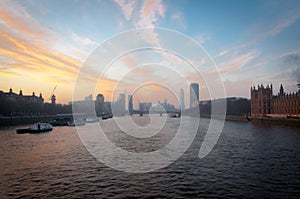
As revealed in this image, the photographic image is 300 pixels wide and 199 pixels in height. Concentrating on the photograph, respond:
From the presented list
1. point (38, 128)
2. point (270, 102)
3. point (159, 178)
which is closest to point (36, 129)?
point (38, 128)

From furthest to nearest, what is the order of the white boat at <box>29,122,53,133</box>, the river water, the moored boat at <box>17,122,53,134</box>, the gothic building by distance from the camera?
1. the gothic building
2. the white boat at <box>29,122,53,133</box>
3. the moored boat at <box>17,122,53,134</box>
4. the river water

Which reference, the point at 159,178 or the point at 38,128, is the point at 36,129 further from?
the point at 159,178

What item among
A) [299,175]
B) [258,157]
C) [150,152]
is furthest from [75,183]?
[258,157]

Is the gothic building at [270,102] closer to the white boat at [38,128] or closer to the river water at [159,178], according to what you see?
the river water at [159,178]

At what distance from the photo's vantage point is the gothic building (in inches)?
3310

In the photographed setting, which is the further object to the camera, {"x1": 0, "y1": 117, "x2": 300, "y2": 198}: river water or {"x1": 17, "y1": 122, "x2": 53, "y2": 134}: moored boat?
{"x1": 17, "y1": 122, "x2": 53, "y2": 134}: moored boat

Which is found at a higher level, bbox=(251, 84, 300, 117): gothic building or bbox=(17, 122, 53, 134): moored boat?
bbox=(251, 84, 300, 117): gothic building

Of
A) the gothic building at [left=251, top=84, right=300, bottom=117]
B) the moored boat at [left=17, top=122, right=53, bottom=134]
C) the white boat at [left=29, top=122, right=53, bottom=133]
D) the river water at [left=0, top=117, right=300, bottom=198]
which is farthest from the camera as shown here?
the gothic building at [left=251, top=84, right=300, bottom=117]

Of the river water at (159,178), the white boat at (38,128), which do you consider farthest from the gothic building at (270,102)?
the white boat at (38,128)

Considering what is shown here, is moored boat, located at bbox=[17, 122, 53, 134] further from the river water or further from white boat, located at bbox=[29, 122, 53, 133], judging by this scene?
the river water

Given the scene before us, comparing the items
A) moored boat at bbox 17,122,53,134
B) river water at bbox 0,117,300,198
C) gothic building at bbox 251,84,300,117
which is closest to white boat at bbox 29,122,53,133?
moored boat at bbox 17,122,53,134

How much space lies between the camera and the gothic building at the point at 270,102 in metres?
84.1

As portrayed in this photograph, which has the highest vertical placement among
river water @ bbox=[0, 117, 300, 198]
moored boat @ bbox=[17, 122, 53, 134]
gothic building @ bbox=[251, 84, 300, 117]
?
gothic building @ bbox=[251, 84, 300, 117]

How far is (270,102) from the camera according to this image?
97938 millimetres
